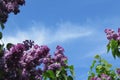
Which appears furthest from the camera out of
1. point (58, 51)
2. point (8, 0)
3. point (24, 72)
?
point (58, 51)

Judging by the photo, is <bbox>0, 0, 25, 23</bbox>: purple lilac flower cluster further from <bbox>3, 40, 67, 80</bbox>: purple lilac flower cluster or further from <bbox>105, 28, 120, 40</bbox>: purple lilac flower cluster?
<bbox>105, 28, 120, 40</bbox>: purple lilac flower cluster

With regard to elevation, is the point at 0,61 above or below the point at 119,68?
below

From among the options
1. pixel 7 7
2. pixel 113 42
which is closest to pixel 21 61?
pixel 7 7

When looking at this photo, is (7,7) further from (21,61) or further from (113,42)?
(113,42)

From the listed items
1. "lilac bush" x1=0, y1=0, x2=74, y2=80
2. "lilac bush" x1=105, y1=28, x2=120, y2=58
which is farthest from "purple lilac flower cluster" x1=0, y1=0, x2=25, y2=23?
"lilac bush" x1=105, y1=28, x2=120, y2=58

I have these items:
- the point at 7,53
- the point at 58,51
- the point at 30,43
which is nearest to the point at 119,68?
the point at 58,51

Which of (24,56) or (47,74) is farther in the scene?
(47,74)

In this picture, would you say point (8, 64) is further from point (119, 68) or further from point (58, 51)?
point (119, 68)

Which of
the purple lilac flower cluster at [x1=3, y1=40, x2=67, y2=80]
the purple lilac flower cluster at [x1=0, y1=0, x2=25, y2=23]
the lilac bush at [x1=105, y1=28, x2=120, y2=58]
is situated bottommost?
the purple lilac flower cluster at [x1=3, y1=40, x2=67, y2=80]

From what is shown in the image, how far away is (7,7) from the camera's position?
6.66m

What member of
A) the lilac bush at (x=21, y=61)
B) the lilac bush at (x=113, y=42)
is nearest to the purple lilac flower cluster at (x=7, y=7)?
the lilac bush at (x=21, y=61)

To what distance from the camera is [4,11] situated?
261 inches

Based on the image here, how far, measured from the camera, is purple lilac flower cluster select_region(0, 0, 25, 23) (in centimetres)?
651

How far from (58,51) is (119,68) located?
77.2 inches
